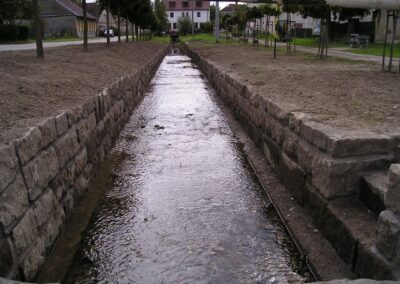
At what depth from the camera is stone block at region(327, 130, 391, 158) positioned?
4117mm

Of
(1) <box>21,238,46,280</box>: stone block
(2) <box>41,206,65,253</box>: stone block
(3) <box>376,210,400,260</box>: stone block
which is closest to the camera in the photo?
(3) <box>376,210,400,260</box>: stone block

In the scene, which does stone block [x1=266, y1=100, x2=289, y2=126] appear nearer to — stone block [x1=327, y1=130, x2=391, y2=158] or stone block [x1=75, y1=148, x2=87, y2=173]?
stone block [x1=327, y1=130, x2=391, y2=158]

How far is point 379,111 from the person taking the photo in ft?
19.1

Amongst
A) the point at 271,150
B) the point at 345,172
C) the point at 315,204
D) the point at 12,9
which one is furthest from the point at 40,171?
the point at 12,9

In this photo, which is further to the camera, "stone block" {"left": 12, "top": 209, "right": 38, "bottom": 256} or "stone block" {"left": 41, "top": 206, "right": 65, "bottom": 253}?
"stone block" {"left": 41, "top": 206, "right": 65, "bottom": 253}

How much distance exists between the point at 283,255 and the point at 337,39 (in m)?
35.9

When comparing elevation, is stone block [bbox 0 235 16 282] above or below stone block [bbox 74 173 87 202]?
above

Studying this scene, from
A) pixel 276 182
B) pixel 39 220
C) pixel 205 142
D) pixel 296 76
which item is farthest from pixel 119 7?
pixel 39 220

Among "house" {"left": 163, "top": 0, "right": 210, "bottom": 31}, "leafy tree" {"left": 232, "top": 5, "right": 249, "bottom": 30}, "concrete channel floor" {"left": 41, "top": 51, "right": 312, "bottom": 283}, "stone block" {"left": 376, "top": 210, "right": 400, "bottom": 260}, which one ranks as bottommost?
"concrete channel floor" {"left": 41, "top": 51, "right": 312, "bottom": 283}

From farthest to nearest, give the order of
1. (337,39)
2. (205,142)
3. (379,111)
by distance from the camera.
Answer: (337,39) < (205,142) < (379,111)

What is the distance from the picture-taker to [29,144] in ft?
12.7

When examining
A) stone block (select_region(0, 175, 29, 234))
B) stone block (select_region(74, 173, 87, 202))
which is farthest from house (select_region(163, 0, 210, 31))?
stone block (select_region(0, 175, 29, 234))

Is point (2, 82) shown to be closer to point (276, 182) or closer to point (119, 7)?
point (276, 182)

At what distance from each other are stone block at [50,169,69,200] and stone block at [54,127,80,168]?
119 mm
